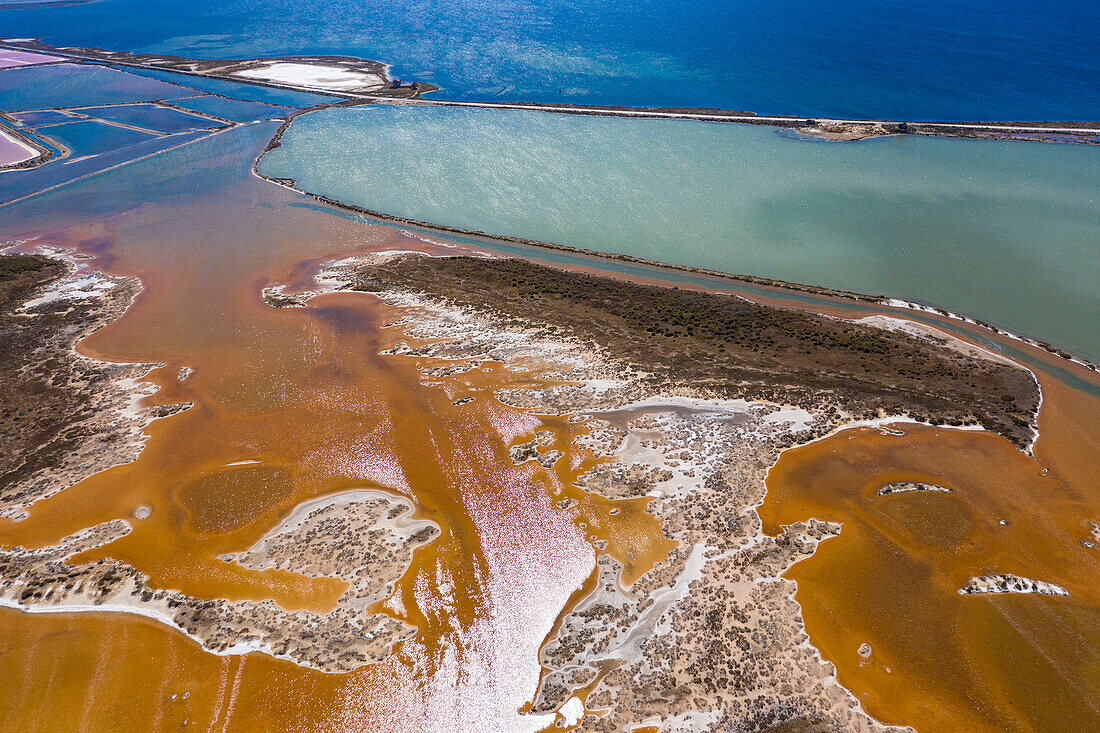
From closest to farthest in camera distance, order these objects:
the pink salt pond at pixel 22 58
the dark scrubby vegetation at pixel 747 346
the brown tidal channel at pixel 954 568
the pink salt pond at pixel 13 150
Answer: the brown tidal channel at pixel 954 568
the dark scrubby vegetation at pixel 747 346
the pink salt pond at pixel 13 150
the pink salt pond at pixel 22 58

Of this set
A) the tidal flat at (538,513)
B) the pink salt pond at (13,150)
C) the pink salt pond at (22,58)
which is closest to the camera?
the tidal flat at (538,513)

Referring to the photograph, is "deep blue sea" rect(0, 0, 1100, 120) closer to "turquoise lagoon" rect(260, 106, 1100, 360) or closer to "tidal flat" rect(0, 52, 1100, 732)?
"turquoise lagoon" rect(260, 106, 1100, 360)

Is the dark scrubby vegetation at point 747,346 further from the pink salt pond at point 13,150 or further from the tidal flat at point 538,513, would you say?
the pink salt pond at point 13,150

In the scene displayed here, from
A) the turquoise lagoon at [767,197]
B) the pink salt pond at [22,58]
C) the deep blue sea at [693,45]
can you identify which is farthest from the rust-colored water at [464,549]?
the pink salt pond at [22,58]

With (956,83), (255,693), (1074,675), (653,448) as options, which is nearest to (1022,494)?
(1074,675)

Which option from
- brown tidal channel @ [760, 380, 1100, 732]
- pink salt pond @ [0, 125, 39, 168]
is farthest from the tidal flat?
pink salt pond @ [0, 125, 39, 168]

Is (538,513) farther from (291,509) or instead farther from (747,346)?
(747,346)

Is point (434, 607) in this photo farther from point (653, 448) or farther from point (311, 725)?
point (653, 448)
